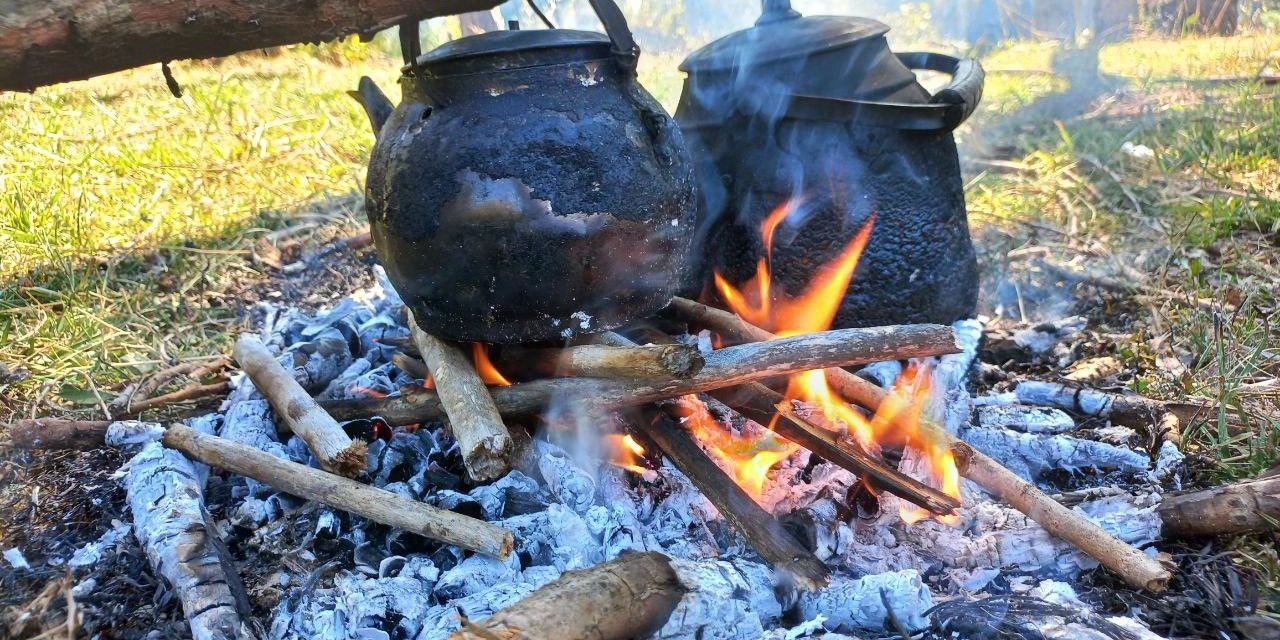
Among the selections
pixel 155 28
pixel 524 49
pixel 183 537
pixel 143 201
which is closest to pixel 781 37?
pixel 524 49

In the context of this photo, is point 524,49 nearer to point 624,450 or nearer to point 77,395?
point 624,450

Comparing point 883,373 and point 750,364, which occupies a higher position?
point 750,364

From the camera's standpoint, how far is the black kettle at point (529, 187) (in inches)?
75.0

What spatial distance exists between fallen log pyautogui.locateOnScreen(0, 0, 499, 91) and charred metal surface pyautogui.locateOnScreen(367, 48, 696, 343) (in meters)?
0.32

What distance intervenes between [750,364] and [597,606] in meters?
0.73

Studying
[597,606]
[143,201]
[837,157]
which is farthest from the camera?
[143,201]

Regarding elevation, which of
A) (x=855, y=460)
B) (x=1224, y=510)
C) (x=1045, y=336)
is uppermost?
(x=855, y=460)

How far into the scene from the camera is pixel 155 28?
6.59 ft

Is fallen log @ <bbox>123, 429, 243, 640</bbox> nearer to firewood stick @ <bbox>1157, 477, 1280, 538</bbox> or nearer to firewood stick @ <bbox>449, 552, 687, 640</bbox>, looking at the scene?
firewood stick @ <bbox>449, 552, 687, 640</bbox>

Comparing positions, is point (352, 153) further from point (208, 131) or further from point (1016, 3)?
point (1016, 3)

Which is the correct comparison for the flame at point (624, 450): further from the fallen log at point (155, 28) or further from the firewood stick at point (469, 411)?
the fallen log at point (155, 28)

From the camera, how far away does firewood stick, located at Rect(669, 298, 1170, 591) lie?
1.71 metres

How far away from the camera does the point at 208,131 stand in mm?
5359

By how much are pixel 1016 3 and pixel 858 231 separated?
30.5 feet
